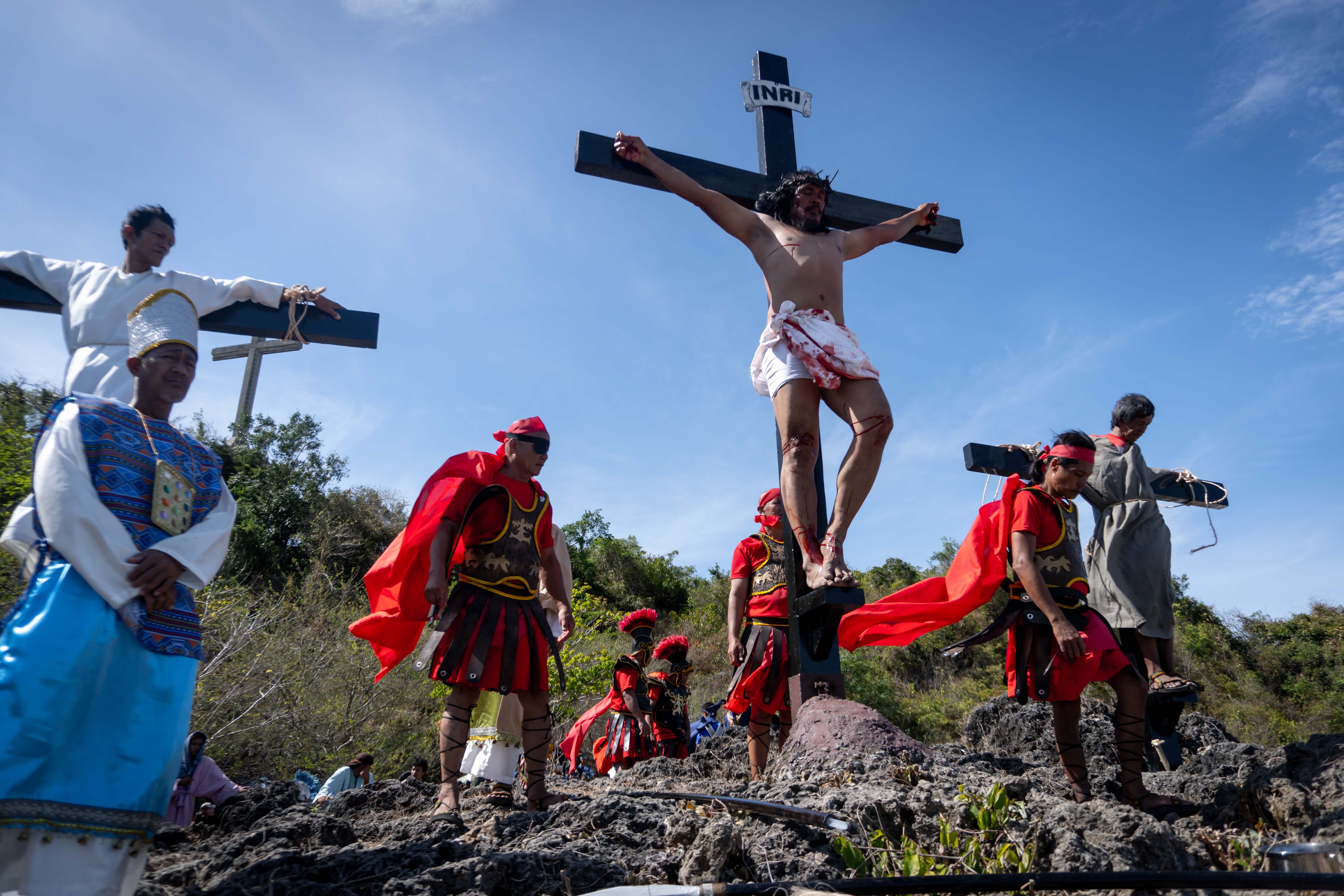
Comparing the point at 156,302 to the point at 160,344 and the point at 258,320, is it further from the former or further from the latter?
the point at 258,320

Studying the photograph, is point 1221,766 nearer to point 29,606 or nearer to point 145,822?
point 145,822

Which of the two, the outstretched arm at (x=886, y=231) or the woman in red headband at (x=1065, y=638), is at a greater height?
the outstretched arm at (x=886, y=231)

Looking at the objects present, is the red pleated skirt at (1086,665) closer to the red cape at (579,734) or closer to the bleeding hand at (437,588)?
the bleeding hand at (437,588)

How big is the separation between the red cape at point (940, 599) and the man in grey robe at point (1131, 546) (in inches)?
42.6

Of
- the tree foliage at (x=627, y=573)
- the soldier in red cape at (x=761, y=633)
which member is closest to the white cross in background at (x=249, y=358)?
the tree foliage at (x=627, y=573)

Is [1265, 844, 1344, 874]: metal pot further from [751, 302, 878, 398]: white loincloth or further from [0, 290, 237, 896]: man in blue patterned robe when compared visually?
[0, 290, 237, 896]: man in blue patterned robe

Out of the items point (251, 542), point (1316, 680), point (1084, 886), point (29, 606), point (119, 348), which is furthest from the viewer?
point (251, 542)

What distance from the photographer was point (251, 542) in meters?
21.7

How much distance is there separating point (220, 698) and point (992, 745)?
308 inches

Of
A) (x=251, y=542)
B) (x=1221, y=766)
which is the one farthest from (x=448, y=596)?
(x=251, y=542)

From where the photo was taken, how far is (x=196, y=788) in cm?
661

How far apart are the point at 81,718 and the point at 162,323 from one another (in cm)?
141

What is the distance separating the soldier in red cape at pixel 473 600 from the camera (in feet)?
13.3

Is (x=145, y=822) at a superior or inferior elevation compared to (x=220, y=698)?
inferior
